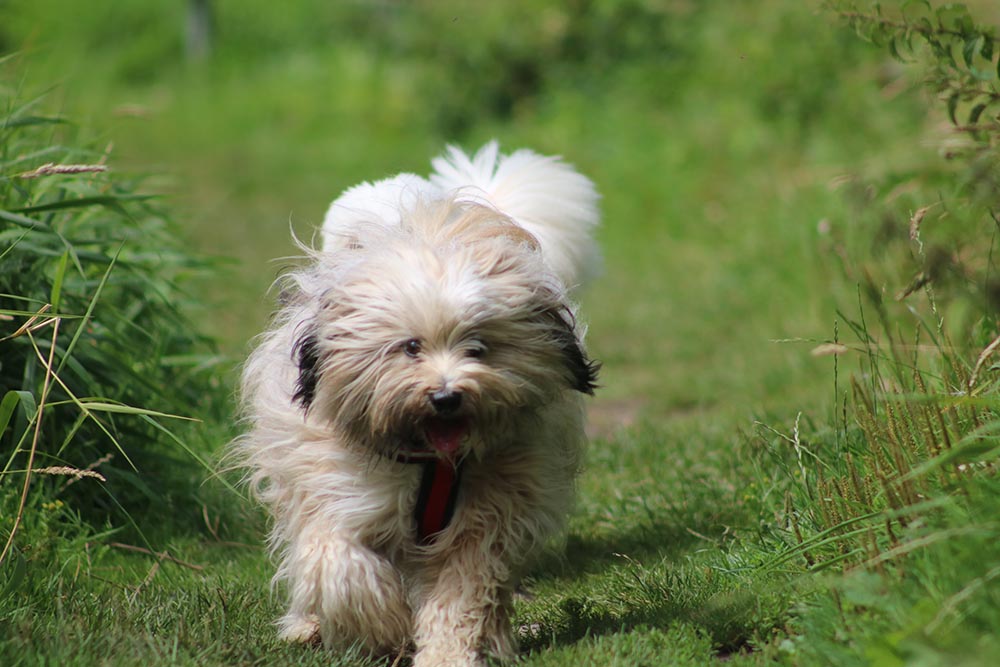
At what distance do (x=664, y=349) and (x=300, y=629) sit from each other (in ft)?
15.7

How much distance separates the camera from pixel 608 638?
334 centimetres

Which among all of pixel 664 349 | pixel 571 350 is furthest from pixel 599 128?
pixel 571 350

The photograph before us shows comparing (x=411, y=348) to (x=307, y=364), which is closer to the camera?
(x=411, y=348)

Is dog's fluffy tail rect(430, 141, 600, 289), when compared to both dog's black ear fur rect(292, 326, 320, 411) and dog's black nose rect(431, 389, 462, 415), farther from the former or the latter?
dog's black nose rect(431, 389, 462, 415)

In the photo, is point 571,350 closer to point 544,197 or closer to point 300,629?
point 544,197

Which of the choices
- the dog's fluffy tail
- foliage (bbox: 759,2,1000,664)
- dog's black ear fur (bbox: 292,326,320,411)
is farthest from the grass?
the dog's fluffy tail

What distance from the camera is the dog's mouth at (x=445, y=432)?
3.47 metres

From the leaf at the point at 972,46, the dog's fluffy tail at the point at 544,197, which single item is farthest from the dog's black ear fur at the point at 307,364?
the leaf at the point at 972,46

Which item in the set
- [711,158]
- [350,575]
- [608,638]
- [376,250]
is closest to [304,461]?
[350,575]

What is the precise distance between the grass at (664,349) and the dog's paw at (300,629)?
0.09m

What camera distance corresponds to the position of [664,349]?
816 cm

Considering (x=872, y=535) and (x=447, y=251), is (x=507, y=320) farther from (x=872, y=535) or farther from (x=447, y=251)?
(x=872, y=535)

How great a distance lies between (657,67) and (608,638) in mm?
A: 10322

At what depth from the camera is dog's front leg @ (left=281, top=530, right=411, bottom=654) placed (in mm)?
3531
